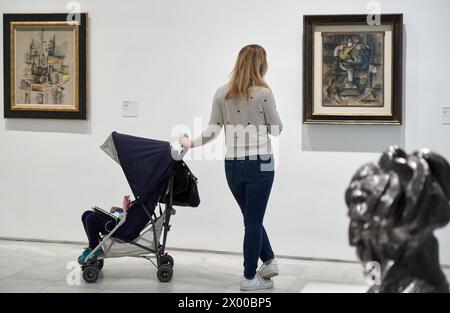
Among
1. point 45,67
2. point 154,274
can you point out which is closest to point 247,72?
point 154,274

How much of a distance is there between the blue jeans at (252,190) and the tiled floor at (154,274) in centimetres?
31

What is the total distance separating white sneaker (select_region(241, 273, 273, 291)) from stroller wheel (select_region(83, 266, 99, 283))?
36.1 inches

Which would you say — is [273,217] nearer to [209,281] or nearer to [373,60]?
[209,281]

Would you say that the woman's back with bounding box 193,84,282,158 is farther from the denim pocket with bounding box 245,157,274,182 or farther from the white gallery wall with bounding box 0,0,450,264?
the white gallery wall with bounding box 0,0,450,264

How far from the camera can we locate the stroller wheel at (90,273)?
5.19m

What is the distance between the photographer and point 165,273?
5230 millimetres

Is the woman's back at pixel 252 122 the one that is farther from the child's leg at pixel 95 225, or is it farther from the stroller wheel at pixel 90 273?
the stroller wheel at pixel 90 273

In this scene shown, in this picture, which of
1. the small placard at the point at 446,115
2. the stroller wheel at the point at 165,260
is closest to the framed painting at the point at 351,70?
the small placard at the point at 446,115

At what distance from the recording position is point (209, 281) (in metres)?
5.30

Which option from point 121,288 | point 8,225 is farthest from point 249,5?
point 8,225

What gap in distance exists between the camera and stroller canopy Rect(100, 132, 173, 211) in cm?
505

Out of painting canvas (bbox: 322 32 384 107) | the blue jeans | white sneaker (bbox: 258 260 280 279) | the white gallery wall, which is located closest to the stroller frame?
the blue jeans
